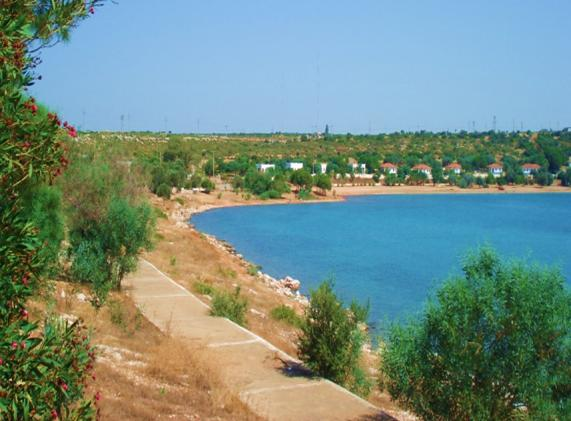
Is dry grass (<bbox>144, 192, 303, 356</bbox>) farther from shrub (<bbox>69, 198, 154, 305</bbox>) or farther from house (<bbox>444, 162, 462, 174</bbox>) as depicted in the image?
house (<bbox>444, 162, 462, 174</bbox>)

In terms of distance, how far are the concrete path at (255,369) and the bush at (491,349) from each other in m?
1.51

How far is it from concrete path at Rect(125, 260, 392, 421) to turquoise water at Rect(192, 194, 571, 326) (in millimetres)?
7266

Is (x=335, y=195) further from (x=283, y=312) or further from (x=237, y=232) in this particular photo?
(x=283, y=312)

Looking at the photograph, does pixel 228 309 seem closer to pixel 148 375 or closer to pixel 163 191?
pixel 148 375

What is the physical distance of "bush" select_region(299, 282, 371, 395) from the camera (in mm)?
11945

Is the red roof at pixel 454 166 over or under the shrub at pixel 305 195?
over

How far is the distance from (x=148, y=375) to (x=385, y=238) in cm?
4659

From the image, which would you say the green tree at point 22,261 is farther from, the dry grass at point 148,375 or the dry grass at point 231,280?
the dry grass at point 231,280

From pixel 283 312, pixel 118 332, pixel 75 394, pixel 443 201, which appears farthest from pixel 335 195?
pixel 75 394

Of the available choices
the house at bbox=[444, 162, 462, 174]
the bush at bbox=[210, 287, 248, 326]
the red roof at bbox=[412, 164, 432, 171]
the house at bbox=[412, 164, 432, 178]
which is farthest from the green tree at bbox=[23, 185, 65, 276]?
the house at bbox=[444, 162, 462, 174]

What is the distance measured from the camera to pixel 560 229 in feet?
212

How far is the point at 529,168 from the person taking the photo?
13188 cm

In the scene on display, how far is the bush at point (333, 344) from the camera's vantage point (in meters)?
11.9

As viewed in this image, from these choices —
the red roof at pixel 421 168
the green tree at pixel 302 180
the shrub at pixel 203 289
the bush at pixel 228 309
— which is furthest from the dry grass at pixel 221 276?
the red roof at pixel 421 168
